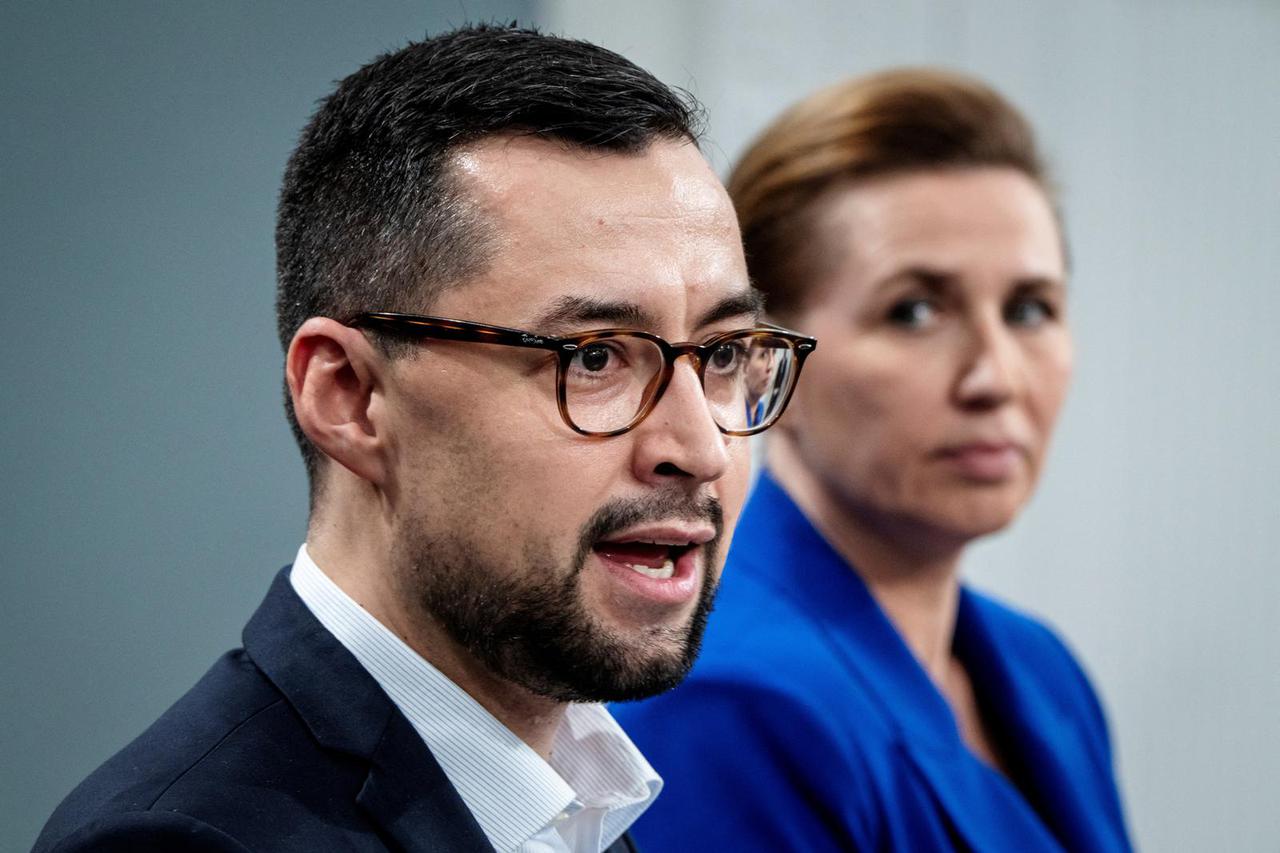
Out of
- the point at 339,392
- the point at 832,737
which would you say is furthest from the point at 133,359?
the point at 832,737

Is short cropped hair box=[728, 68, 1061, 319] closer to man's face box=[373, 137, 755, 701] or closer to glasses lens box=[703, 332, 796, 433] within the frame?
glasses lens box=[703, 332, 796, 433]

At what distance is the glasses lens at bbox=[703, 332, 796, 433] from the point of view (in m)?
0.95

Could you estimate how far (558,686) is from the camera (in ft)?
2.90

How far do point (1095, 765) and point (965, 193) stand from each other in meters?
0.68

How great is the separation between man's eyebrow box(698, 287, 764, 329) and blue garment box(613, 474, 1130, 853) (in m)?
0.45

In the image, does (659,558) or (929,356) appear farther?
(929,356)

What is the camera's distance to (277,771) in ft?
2.68

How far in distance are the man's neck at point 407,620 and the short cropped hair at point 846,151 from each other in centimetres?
68

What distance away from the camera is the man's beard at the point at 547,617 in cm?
86

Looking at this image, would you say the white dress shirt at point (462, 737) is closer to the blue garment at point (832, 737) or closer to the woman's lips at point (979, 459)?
the blue garment at point (832, 737)

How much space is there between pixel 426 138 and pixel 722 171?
99 cm

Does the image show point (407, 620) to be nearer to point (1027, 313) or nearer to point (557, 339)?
A: point (557, 339)

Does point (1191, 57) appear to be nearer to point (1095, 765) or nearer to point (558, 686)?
point (1095, 765)

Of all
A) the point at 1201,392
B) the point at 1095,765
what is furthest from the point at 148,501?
the point at 1201,392
